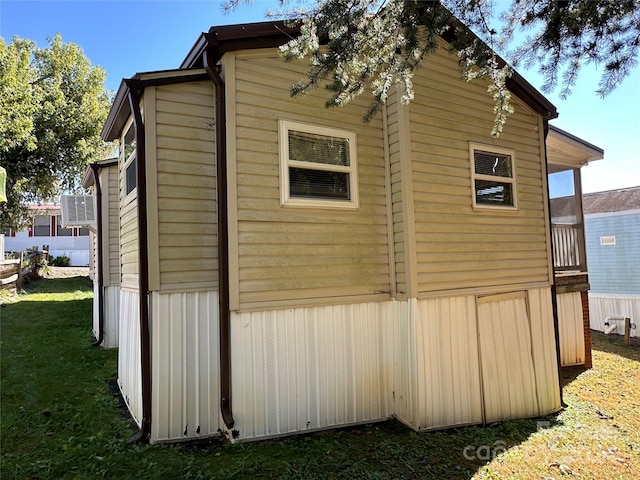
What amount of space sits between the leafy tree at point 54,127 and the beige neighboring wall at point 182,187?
44.6 feet

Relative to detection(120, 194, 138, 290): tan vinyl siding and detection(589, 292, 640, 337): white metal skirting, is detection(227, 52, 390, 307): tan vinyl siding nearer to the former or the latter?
detection(120, 194, 138, 290): tan vinyl siding

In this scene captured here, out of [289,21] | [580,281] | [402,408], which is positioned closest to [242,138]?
[289,21]

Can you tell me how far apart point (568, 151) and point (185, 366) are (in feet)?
29.8

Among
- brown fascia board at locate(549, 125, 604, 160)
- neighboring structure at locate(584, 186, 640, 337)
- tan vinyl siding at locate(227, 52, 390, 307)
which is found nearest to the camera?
tan vinyl siding at locate(227, 52, 390, 307)

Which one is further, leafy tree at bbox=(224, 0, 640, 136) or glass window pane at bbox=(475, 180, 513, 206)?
glass window pane at bbox=(475, 180, 513, 206)

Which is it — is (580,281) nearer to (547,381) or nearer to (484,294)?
(547,381)

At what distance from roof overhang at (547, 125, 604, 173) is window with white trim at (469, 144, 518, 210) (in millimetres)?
2719

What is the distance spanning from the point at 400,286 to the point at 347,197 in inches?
52.2

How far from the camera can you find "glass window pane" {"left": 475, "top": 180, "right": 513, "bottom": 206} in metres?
5.83

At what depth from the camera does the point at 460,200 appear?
18.1ft

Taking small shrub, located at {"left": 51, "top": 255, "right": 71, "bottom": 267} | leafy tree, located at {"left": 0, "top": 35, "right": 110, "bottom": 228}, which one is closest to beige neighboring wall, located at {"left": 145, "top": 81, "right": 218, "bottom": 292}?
leafy tree, located at {"left": 0, "top": 35, "right": 110, "bottom": 228}

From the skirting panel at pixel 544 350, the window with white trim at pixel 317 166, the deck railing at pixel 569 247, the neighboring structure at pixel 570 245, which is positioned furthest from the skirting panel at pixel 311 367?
the deck railing at pixel 569 247

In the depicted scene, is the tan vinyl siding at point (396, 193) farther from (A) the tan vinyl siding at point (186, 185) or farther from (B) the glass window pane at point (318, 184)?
(A) the tan vinyl siding at point (186, 185)

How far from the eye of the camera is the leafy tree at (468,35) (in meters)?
3.27
